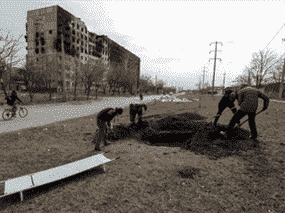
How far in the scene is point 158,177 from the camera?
350 centimetres

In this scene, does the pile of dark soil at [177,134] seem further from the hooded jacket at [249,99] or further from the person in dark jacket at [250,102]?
the hooded jacket at [249,99]

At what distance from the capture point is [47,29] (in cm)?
5662

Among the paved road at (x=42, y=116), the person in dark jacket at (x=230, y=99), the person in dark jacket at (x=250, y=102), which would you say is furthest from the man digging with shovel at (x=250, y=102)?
the paved road at (x=42, y=116)

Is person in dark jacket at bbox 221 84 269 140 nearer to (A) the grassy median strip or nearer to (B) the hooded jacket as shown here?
(B) the hooded jacket

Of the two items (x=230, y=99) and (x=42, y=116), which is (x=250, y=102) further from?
(x=42, y=116)

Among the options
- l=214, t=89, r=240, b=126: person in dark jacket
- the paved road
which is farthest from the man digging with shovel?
the paved road

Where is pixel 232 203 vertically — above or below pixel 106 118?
below

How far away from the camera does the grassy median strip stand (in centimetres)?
268

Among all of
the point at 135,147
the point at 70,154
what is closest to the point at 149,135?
the point at 135,147

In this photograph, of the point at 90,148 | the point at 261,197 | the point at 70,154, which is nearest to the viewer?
the point at 261,197

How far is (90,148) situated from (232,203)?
4.24 meters

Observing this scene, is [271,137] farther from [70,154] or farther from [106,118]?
[70,154]

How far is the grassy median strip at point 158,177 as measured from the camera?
8.79 ft

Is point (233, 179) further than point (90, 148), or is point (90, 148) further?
point (90, 148)
